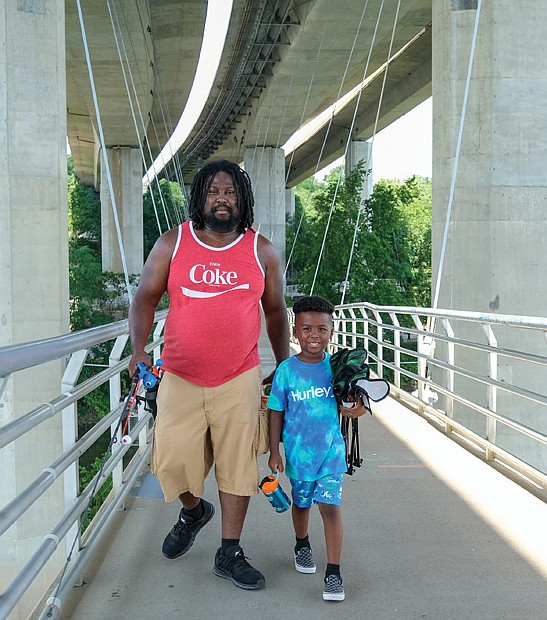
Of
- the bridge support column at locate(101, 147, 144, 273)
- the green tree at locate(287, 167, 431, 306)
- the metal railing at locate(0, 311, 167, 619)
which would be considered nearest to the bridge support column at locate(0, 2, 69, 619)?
the metal railing at locate(0, 311, 167, 619)

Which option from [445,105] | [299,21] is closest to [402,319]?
[299,21]

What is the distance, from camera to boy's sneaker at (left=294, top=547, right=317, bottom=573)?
4094 millimetres

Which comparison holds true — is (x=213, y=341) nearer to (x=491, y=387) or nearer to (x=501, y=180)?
(x=491, y=387)

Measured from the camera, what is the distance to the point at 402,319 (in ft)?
113

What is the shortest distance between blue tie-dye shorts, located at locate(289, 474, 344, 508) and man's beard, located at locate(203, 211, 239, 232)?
3.71 ft

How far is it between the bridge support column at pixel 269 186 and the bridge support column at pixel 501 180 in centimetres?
3253

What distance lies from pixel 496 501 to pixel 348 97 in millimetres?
38717

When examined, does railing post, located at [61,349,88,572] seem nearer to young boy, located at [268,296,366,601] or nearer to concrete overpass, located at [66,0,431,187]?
young boy, located at [268,296,366,601]

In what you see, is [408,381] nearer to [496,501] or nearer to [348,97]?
[348,97]

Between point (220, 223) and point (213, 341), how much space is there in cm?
50

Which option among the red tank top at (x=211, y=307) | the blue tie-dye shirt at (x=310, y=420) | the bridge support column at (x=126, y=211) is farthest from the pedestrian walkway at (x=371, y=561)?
the bridge support column at (x=126, y=211)

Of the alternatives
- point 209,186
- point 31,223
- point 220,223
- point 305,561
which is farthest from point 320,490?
point 31,223

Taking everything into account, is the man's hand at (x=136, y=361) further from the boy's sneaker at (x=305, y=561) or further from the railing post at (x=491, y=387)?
the railing post at (x=491, y=387)

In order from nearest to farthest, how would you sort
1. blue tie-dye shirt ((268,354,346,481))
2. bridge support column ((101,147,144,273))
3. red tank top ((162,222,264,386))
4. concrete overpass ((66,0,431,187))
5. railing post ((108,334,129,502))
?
1. red tank top ((162,222,264,386))
2. blue tie-dye shirt ((268,354,346,481))
3. railing post ((108,334,129,502))
4. concrete overpass ((66,0,431,187))
5. bridge support column ((101,147,144,273))
